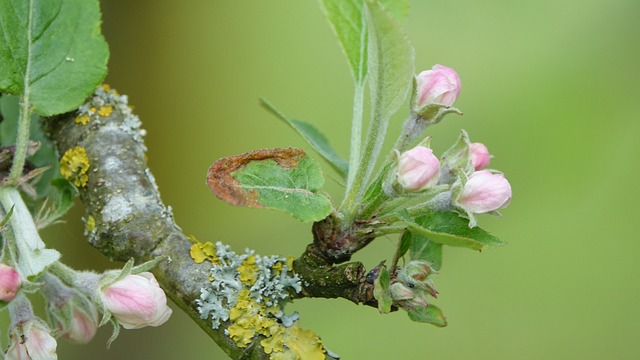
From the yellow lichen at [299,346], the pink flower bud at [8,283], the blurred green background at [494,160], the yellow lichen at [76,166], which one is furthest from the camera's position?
the blurred green background at [494,160]

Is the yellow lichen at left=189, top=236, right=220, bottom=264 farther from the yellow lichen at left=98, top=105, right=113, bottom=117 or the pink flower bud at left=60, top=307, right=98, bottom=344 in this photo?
the yellow lichen at left=98, top=105, right=113, bottom=117

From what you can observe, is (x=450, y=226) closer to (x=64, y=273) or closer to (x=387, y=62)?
(x=387, y=62)

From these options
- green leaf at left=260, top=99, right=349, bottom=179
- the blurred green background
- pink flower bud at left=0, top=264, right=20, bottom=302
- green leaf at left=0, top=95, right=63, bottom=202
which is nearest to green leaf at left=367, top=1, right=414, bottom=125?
green leaf at left=260, top=99, right=349, bottom=179

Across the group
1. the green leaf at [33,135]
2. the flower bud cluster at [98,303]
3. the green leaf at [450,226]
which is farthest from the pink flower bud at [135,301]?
the green leaf at [33,135]

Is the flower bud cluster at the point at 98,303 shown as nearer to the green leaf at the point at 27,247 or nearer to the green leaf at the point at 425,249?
the green leaf at the point at 27,247

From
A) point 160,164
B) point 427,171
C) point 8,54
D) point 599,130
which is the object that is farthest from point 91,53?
point 599,130

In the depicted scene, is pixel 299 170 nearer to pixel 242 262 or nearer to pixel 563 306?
pixel 242 262

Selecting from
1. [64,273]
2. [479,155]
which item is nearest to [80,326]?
[64,273]
